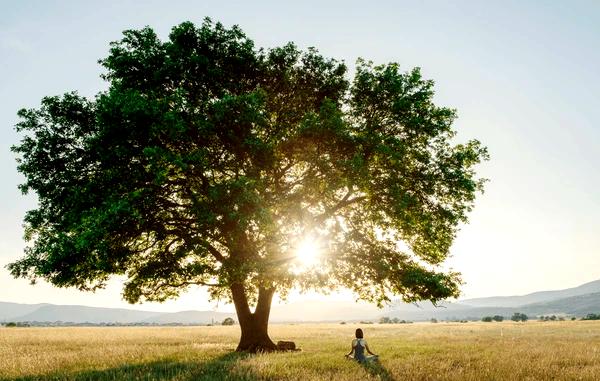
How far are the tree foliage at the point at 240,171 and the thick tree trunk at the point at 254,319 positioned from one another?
4263mm

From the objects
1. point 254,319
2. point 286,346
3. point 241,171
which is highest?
point 241,171

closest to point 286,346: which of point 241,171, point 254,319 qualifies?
point 254,319

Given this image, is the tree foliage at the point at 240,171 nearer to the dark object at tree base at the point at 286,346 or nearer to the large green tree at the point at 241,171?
the large green tree at the point at 241,171

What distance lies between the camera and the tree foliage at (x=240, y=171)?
20438 mm

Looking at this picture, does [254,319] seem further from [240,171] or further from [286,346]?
[240,171]

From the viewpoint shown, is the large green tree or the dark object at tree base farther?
the dark object at tree base

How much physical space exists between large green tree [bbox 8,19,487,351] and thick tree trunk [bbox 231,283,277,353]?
2957 mm

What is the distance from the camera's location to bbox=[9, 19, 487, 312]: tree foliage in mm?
20438

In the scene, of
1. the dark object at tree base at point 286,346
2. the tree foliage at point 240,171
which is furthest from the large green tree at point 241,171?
the dark object at tree base at point 286,346

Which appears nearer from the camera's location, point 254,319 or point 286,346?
point 254,319

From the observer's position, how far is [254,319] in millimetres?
28250

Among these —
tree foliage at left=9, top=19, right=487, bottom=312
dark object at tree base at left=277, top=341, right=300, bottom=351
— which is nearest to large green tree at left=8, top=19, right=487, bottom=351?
tree foliage at left=9, top=19, right=487, bottom=312

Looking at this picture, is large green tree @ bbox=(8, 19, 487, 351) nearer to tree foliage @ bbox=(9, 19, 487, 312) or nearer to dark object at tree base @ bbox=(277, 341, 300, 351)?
tree foliage @ bbox=(9, 19, 487, 312)

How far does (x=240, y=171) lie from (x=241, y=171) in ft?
0.18
